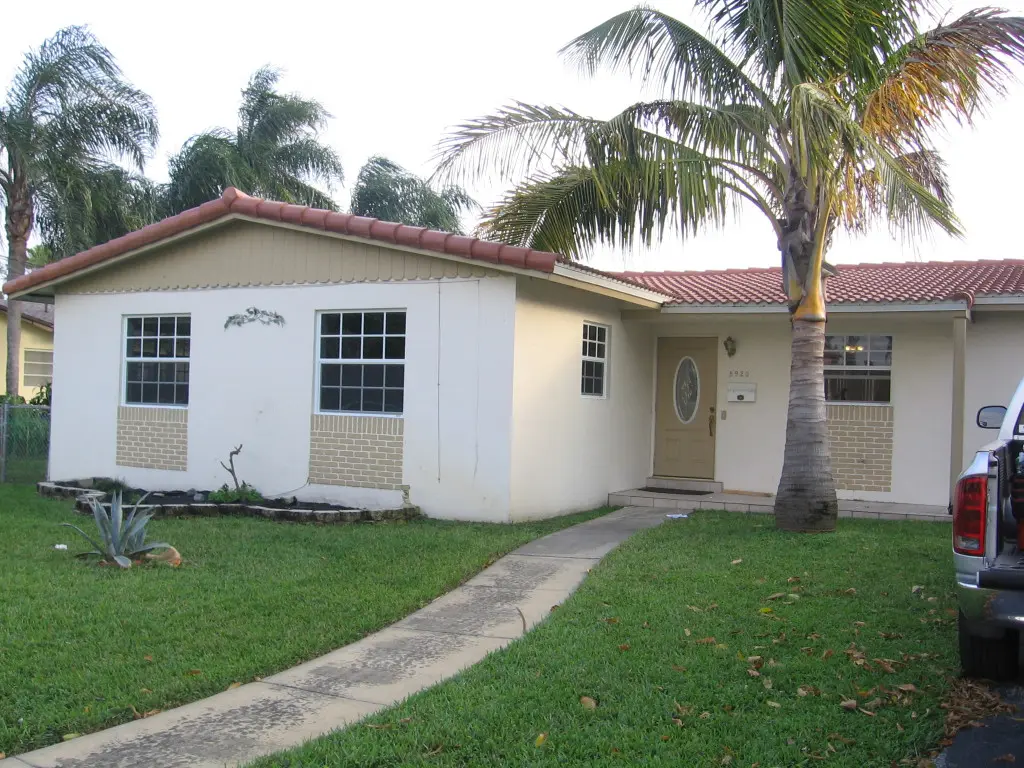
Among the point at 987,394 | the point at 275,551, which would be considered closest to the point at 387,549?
the point at 275,551

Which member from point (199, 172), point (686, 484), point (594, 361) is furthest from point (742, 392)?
point (199, 172)

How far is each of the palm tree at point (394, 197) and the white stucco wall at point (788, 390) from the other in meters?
15.4

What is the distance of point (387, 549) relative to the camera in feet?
29.3

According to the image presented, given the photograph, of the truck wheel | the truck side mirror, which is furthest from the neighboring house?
the truck wheel

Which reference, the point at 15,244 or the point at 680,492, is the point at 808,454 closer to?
the point at 680,492

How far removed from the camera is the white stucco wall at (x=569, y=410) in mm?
11008

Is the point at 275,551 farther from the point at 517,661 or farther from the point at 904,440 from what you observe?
the point at 904,440

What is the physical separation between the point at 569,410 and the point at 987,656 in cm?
722

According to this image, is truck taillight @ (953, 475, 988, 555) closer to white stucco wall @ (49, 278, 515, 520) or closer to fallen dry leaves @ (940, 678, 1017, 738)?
fallen dry leaves @ (940, 678, 1017, 738)

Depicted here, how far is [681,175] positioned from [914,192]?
220cm

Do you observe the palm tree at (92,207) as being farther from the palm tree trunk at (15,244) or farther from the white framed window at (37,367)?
the white framed window at (37,367)

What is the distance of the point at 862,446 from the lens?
12984 mm

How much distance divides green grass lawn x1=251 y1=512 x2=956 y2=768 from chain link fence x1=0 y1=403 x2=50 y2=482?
12.4 metres

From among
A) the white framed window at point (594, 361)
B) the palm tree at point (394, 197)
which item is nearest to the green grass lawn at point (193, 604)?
the white framed window at point (594, 361)
